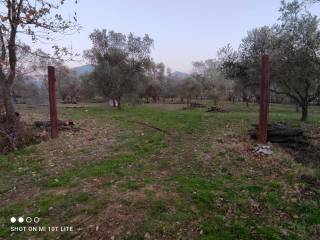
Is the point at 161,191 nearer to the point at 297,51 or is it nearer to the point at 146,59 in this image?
the point at 297,51

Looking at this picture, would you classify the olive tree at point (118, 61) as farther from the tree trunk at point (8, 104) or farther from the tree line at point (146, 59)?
the tree trunk at point (8, 104)

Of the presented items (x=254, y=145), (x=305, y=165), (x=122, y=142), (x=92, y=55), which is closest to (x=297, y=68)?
(x=254, y=145)

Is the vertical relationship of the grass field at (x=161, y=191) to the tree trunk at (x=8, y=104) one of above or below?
below

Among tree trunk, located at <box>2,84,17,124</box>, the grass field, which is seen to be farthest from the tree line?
the grass field

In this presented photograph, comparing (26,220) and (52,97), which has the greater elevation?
(52,97)

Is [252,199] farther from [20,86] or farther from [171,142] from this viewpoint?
[20,86]

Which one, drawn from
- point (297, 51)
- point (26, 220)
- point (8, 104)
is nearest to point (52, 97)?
point (8, 104)

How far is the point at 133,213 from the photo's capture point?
5.38m

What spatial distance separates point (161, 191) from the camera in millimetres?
6320

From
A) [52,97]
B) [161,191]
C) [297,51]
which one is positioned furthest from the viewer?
[297,51]

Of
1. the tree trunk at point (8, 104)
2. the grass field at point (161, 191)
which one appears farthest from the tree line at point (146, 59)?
the grass field at point (161, 191)

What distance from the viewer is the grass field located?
4992mm

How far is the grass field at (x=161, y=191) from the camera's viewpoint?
16.4ft

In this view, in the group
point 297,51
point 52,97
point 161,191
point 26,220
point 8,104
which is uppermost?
point 297,51
